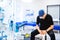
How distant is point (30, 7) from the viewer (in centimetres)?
682

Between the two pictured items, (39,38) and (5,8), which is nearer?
(5,8)

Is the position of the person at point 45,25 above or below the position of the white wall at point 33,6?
below

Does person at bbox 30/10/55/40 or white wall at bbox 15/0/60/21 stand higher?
white wall at bbox 15/0/60/21

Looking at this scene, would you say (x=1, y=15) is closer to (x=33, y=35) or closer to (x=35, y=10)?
(x=33, y=35)

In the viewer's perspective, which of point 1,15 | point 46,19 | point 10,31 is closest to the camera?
point 1,15

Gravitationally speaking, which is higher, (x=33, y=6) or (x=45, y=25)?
(x=33, y=6)

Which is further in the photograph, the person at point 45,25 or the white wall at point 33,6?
the white wall at point 33,6

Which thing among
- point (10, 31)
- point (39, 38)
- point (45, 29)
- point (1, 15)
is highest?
point (1, 15)

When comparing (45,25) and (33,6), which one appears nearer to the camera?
(45,25)

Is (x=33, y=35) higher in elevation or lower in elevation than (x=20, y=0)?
lower

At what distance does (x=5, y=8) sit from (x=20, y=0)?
5.11 meters

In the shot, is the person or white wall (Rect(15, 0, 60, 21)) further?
white wall (Rect(15, 0, 60, 21))

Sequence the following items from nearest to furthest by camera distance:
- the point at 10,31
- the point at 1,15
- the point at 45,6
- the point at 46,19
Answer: the point at 1,15
the point at 10,31
the point at 46,19
the point at 45,6

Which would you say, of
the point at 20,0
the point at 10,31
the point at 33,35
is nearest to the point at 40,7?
the point at 20,0
